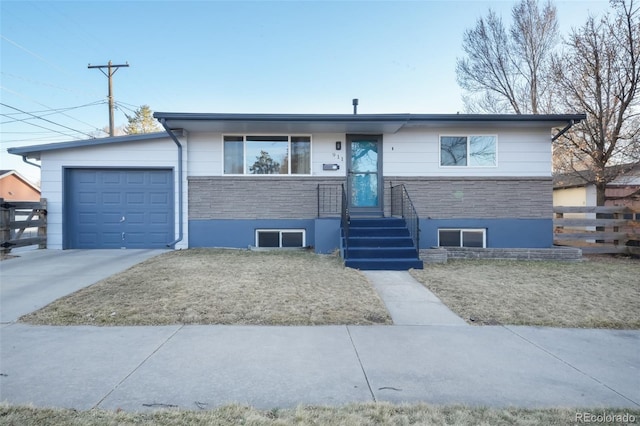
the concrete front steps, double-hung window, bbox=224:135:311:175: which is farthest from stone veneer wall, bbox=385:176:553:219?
double-hung window, bbox=224:135:311:175

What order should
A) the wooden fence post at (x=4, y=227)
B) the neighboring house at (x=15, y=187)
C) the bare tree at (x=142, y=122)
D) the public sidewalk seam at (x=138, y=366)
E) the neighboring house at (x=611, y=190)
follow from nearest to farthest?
the public sidewalk seam at (x=138, y=366), the wooden fence post at (x=4, y=227), the neighboring house at (x=611, y=190), the neighboring house at (x=15, y=187), the bare tree at (x=142, y=122)

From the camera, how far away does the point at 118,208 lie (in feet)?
31.5

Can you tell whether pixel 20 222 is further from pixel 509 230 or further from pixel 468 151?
pixel 509 230

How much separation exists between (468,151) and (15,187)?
36894mm

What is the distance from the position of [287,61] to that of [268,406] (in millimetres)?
15009

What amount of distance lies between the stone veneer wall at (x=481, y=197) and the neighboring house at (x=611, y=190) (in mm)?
2421

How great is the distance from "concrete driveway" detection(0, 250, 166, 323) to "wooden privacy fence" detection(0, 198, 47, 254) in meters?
0.31

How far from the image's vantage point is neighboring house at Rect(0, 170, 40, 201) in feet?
92.0

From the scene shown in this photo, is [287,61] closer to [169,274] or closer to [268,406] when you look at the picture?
[169,274]

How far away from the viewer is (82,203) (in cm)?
962

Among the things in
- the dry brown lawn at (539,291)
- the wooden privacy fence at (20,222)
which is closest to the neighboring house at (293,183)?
the wooden privacy fence at (20,222)

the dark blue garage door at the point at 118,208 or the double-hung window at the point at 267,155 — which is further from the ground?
the double-hung window at the point at 267,155

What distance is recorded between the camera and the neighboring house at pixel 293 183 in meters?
9.59

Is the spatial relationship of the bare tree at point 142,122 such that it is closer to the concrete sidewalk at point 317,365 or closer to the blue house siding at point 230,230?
the blue house siding at point 230,230
